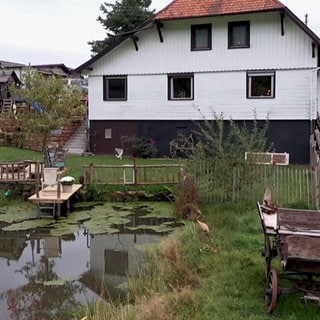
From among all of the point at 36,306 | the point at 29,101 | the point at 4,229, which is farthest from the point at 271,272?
the point at 29,101

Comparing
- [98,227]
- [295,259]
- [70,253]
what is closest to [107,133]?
[98,227]

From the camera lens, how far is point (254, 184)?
12.3m

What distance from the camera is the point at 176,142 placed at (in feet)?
73.7

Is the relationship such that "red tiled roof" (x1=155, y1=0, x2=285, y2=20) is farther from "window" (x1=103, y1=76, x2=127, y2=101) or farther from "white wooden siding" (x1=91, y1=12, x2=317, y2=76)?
"window" (x1=103, y1=76, x2=127, y2=101)

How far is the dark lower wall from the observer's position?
2091cm

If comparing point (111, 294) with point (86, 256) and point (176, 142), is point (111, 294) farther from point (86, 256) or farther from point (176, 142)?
point (176, 142)

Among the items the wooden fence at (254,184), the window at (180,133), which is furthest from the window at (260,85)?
the wooden fence at (254,184)

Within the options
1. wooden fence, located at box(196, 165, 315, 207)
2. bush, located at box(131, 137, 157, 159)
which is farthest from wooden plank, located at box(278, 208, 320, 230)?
bush, located at box(131, 137, 157, 159)

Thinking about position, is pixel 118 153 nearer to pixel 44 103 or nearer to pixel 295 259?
pixel 44 103

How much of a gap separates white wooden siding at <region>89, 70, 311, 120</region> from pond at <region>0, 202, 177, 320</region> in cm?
852

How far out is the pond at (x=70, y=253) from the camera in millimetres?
7707

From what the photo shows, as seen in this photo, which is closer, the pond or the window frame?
the pond

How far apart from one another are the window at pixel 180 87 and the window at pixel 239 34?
2529 millimetres

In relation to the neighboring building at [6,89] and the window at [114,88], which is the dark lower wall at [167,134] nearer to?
the window at [114,88]
